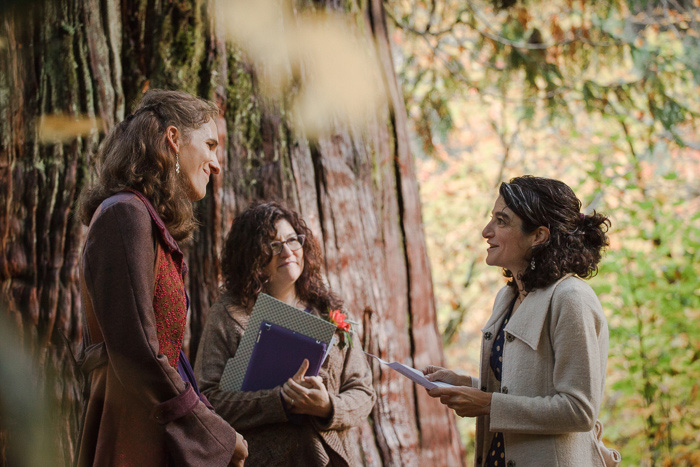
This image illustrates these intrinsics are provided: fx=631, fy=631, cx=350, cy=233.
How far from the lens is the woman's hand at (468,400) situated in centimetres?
227

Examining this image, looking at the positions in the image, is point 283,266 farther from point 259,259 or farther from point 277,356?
point 277,356

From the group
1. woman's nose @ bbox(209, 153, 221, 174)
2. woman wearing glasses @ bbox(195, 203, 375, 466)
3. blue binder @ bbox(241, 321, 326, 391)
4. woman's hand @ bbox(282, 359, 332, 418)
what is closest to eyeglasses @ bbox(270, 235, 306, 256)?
woman wearing glasses @ bbox(195, 203, 375, 466)

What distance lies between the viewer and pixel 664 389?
212 inches

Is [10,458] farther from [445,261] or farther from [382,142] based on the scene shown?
[445,261]

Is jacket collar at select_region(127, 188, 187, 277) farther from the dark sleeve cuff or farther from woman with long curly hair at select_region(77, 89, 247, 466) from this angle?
the dark sleeve cuff

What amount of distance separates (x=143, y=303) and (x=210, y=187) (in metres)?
1.74

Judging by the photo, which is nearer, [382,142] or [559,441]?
[559,441]

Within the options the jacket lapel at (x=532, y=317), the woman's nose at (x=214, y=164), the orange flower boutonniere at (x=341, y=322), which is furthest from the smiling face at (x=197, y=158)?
the jacket lapel at (x=532, y=317)

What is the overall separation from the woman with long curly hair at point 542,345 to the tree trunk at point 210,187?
4.16 ft

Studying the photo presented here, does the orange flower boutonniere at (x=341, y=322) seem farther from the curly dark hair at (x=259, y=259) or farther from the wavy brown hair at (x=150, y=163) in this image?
the wavy brown hair at (x=150, y=163)

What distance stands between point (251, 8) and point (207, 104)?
168 cm

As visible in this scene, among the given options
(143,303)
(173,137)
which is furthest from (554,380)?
(173,137)

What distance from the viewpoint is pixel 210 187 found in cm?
341

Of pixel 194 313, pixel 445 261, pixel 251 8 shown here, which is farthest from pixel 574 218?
pixel 445 261
